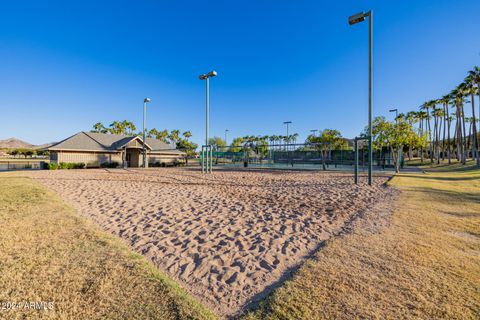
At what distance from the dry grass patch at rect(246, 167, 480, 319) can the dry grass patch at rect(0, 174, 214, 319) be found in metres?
1.06

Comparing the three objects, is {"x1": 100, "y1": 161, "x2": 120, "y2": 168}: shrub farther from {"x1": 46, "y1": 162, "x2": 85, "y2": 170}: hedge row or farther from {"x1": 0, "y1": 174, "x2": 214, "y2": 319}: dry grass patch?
{"x1": 0, "y1": 174, "x2": 214, "y2": 319}: dry grass patch

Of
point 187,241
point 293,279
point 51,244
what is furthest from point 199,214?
point 293,279

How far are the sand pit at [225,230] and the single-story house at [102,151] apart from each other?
796 inches

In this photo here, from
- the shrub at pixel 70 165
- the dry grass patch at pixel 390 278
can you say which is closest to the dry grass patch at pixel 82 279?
the dry grass patch at pixel 390 278

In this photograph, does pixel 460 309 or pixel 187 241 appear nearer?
pixel 460 309

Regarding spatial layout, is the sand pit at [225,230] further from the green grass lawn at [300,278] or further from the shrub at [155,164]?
the shrub at [155,164]

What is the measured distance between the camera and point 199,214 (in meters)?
6.04

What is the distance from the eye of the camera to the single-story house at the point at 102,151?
24719 mm

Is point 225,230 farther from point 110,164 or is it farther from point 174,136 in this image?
point 174,136

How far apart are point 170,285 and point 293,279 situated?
60.5 inches

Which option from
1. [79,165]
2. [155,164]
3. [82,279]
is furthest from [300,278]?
[155,164]

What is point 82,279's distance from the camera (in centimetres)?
283

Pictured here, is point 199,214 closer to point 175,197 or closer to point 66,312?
point 175,197

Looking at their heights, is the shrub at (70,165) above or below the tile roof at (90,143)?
below
